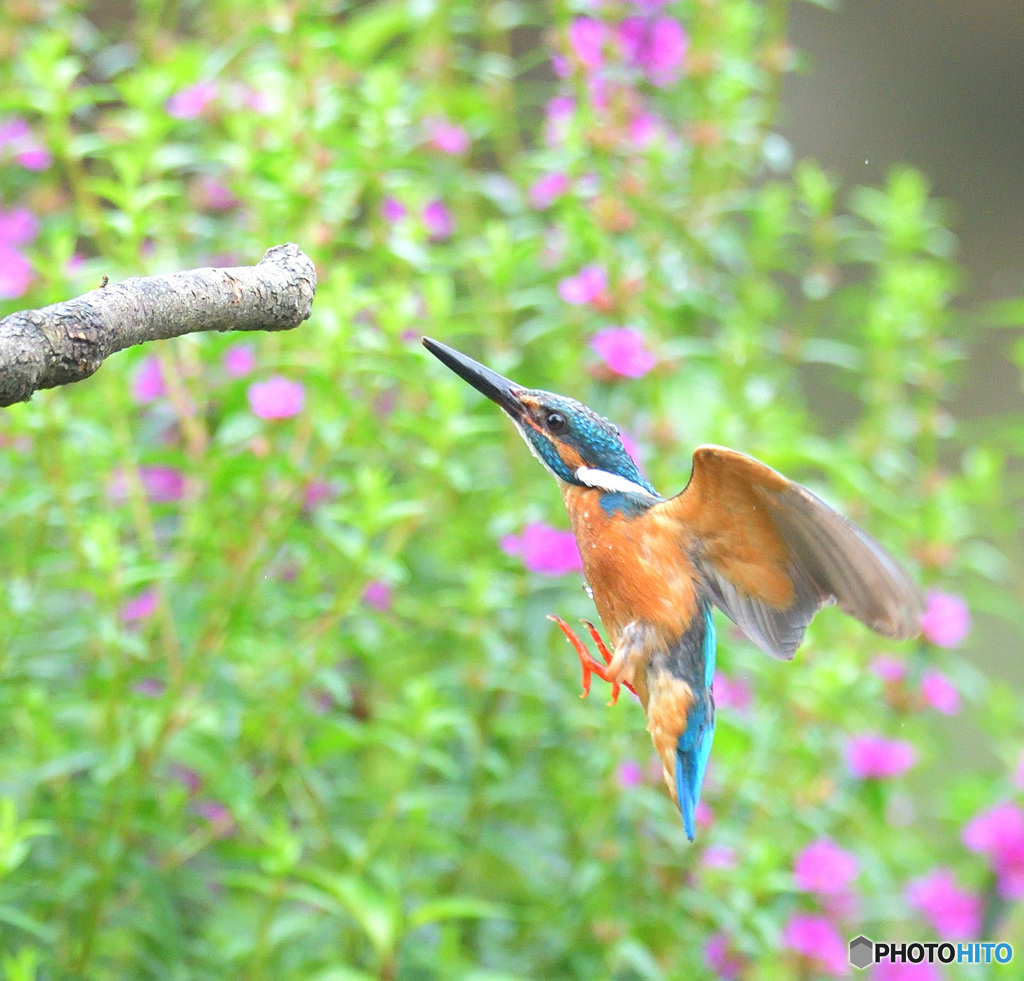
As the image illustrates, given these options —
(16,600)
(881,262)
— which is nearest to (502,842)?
(16,600)

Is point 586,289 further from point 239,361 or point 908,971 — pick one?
point 908,971

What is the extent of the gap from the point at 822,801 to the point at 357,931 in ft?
→ 2.45

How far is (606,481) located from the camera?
3.40 feet

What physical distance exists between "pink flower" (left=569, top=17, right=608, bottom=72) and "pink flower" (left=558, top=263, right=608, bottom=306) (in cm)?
35

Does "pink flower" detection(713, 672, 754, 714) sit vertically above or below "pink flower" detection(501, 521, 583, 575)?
below

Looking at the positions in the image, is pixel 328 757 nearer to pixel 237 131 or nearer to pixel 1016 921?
pixel 237 131

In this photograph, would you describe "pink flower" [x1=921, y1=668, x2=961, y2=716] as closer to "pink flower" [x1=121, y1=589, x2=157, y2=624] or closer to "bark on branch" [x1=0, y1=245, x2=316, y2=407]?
"pink flower" [x1=121, y1=589, x2=157, y2=624]

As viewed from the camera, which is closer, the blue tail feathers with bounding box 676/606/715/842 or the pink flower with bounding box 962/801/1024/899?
the blue tail feathers with bounding box 676/606/715/842

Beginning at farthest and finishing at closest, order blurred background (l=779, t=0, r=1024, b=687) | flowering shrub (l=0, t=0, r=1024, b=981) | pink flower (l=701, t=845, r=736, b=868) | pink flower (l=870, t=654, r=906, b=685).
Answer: blurred background (l=779, t=0, r=1024, b=687) → pink flower (l=870, t=654, r=906, b=685) → pink flower (l=701, t=845, r=736, b=868) → flowering shrub (l=0, t=0, r=1024, b=981)

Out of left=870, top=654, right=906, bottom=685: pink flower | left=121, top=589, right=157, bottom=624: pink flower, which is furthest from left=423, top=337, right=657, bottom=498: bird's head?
left=870, top=654, right=906, bottom=685: pink flower

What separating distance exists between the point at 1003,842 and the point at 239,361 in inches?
53.5

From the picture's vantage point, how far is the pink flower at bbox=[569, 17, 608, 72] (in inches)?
78.4

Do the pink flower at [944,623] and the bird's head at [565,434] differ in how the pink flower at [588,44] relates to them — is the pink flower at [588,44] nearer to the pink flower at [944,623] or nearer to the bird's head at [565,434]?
the pink flower at [944,623]

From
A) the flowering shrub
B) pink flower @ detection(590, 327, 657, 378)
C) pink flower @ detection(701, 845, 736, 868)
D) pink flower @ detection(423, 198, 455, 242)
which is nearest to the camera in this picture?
the flowering shrub
